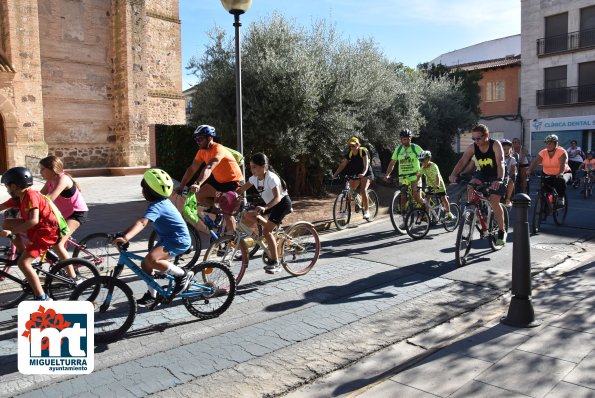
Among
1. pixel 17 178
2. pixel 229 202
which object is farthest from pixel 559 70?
pixel 17 178

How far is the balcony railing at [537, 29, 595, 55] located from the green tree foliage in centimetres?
2218

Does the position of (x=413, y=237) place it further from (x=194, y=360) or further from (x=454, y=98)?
(x=454, y=98)

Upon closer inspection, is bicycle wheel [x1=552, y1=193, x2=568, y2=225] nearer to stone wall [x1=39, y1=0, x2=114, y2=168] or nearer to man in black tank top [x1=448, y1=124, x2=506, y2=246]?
man in black tank top [x1=448, y1=124, x2=506, y2=246]

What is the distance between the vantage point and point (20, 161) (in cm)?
1927

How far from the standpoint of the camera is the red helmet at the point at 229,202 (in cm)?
670

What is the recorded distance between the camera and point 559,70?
3177cm

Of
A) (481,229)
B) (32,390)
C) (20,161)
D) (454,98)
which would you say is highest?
(454,98)

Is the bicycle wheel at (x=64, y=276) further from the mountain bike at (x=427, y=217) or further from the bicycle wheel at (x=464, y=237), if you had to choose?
the mountain bike at (x=427, y=217)

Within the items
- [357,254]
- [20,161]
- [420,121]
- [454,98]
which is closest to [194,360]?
[357,254]

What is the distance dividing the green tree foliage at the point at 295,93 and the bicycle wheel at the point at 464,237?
5442mm

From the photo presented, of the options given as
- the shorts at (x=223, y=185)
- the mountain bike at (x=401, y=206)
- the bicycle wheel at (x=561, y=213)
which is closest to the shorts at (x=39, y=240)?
the shorts at (x=223, y=185)

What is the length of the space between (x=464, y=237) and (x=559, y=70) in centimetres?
2941

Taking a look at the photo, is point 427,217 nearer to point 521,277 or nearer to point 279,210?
point 279,210

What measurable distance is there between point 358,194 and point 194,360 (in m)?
6.89
